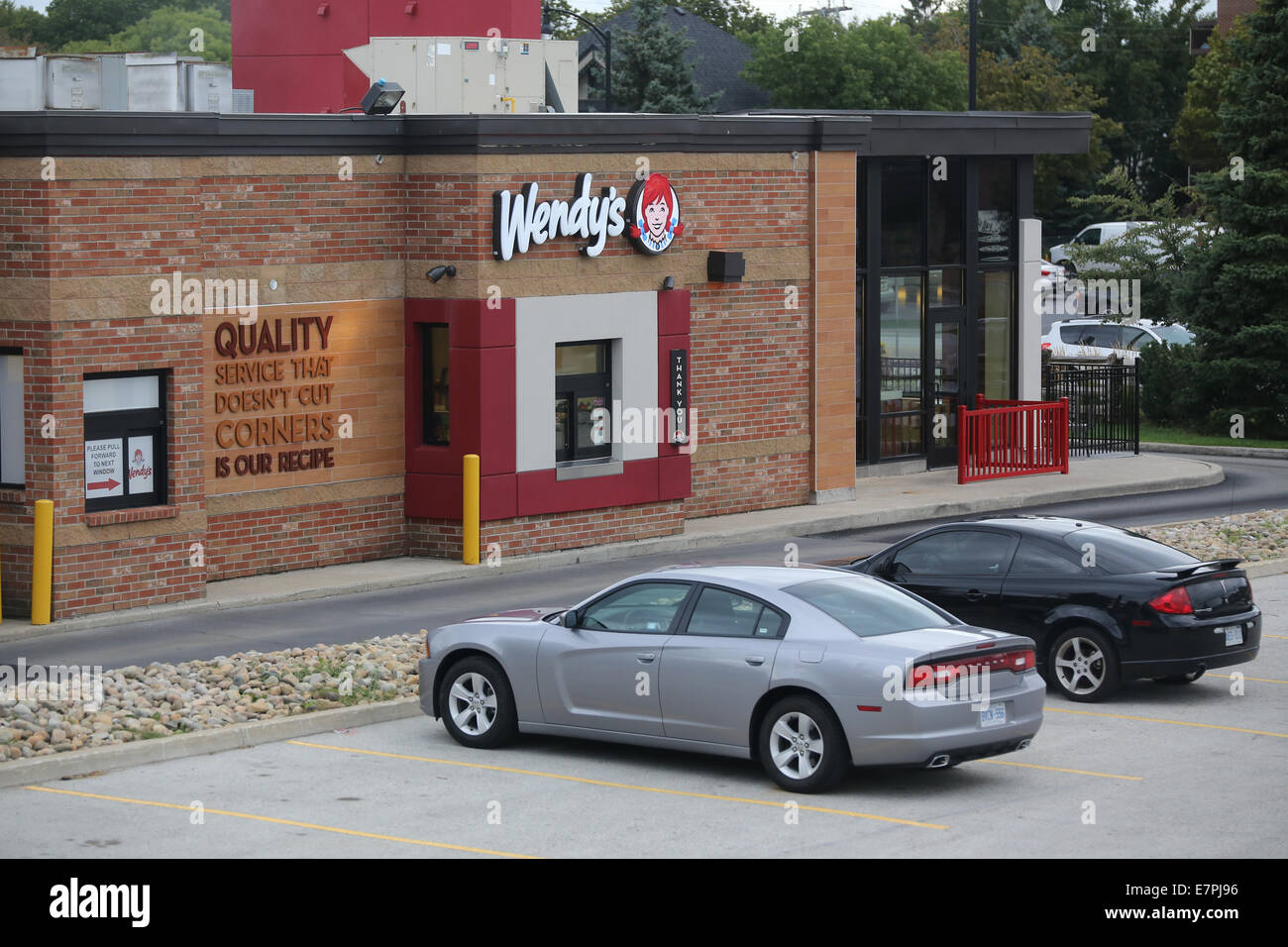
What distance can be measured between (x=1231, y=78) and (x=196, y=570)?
83.4 feet

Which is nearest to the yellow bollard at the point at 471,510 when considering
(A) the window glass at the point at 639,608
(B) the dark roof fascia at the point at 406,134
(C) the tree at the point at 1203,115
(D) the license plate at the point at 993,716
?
(B) the dark roof fascia at the point at 406,134

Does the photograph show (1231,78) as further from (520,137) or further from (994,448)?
(520,137)

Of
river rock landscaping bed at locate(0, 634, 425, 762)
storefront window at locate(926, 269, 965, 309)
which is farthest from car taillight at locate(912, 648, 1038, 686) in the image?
storefront window at locate(926, 269, 965, 309)

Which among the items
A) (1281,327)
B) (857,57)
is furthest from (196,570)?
(857,57)

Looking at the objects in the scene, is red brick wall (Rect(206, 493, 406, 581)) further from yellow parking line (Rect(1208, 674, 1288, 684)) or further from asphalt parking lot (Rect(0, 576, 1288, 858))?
yellow parking line (Rect(1208, 674, 1288, 684))

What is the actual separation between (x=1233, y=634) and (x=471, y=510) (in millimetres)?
9758

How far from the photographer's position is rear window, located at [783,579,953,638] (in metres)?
12.1

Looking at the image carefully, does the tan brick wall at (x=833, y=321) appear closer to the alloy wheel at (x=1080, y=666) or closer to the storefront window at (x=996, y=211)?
the storefront window at (x=996, y=211)

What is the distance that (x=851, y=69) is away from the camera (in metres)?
69.6

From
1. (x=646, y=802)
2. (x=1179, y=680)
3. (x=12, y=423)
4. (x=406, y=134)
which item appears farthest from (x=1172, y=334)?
(x=646, y=802)

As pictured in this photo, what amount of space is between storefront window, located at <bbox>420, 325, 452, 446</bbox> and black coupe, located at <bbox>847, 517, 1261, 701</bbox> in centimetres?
813

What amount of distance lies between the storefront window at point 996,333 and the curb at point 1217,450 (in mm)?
4165

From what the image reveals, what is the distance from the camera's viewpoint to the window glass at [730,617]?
1215 cm

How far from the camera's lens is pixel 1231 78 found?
1448 inches
